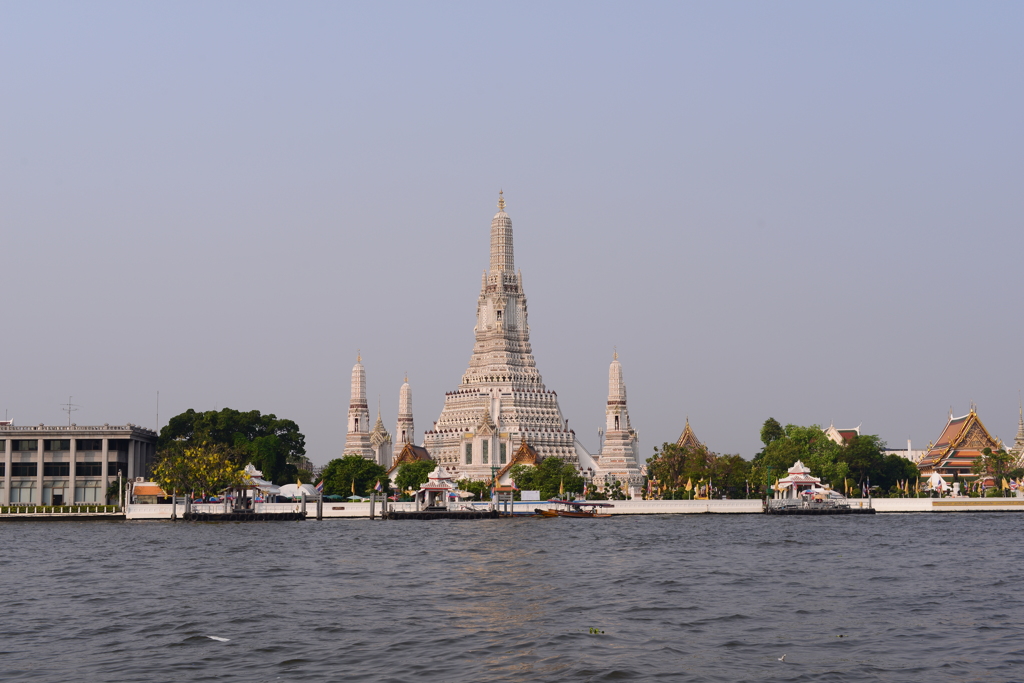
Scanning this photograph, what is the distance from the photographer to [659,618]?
33.2m

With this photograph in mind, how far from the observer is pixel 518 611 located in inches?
1373

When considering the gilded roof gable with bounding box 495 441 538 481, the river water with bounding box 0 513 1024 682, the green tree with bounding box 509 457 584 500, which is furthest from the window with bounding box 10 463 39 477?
the river water with bounding box 0 513 1024 682

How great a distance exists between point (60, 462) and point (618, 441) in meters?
68.9

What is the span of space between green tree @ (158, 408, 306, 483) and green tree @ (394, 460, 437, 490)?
13.9 meters

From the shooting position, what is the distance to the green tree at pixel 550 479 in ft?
418

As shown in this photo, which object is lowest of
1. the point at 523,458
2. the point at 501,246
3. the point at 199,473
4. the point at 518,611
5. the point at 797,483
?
the point at 518,611

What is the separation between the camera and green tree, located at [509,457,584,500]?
127375 millimetres

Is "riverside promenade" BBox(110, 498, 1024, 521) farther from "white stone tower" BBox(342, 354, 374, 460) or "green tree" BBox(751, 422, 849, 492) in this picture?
"white stone tower" BBox(342, 354, 374, 460)

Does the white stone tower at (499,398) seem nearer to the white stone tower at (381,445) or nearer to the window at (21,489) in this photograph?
the white stone tower at (381,445)

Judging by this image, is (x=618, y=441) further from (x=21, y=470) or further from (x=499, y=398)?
(x=21, y=470)

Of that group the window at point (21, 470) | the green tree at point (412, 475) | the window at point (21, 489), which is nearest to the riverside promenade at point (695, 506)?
the green tree at point (412, 475)

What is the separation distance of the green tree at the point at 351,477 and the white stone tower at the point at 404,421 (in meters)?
42.8

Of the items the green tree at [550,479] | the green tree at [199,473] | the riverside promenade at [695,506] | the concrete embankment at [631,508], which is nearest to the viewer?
the green tree at [199,473]

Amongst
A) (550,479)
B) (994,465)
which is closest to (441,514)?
(550,479)
